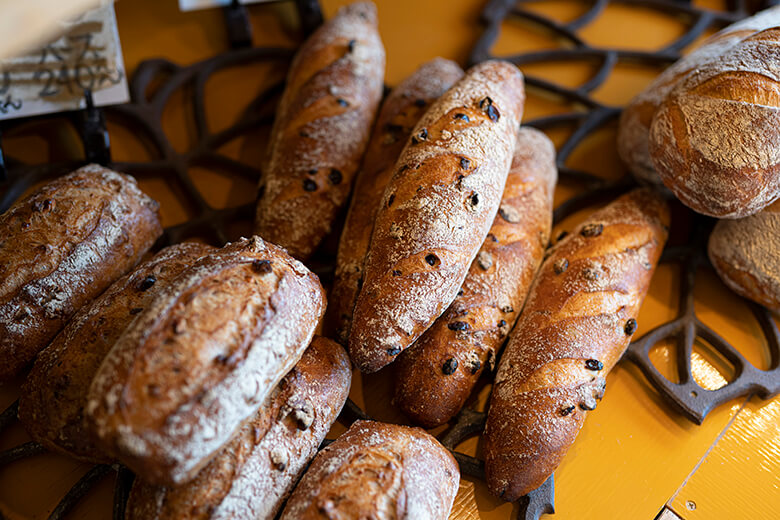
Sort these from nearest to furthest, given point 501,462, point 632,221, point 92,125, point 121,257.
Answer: point 501,462 < point 121,257 < point 632,221 < point 92,125

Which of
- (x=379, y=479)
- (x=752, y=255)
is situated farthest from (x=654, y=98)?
(x=379, y=479)

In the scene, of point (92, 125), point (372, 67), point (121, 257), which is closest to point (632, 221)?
point (372, 67)

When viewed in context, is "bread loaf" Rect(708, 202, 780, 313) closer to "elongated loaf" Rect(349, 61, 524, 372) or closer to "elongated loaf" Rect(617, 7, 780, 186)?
"elongated loaf" Rect(617, 7, 780, 186)

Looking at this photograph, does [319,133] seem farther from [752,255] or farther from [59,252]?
[752,255]

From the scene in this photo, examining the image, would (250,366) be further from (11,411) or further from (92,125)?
(92,125)

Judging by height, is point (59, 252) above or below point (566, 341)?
above
